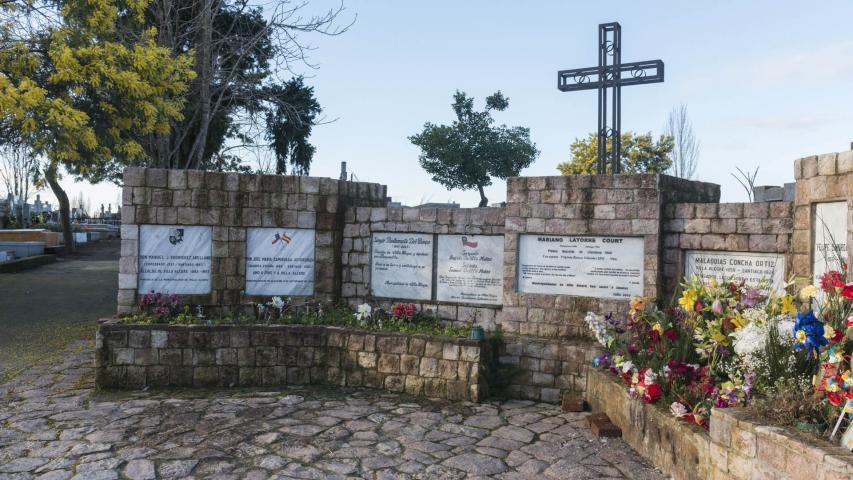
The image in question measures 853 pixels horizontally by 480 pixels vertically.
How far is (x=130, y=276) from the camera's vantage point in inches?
333

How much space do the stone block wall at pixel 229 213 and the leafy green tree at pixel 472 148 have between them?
25783 mm

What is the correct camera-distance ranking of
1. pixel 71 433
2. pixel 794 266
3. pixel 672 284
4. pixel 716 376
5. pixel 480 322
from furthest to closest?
pixel 480 322
pixel 672 284
pixel 794 266
pixel 71 433
pixel 716 376

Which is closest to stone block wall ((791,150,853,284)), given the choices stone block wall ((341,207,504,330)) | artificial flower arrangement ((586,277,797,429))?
artificial flower arrangement ((586,277,797,429))

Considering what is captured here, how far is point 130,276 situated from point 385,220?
3.40 m

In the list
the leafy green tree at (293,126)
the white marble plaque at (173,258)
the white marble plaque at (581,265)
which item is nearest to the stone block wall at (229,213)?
the white marble plaque at (173,258)

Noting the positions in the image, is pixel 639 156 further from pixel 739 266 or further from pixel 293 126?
pixel 739 266

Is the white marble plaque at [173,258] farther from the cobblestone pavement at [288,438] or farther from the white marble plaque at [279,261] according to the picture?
the cobblestone pavement at [288,438]

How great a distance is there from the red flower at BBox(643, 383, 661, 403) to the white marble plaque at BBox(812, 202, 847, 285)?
191 centimetres

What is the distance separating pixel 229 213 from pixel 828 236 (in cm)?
683

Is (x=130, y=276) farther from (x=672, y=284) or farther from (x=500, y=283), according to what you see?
(x=672, y=284)

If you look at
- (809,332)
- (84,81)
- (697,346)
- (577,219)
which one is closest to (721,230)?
(577,219)

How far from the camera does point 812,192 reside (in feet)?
19.9

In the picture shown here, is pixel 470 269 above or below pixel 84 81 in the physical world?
below

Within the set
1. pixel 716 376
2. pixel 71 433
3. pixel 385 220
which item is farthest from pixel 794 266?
pixel 71 433
